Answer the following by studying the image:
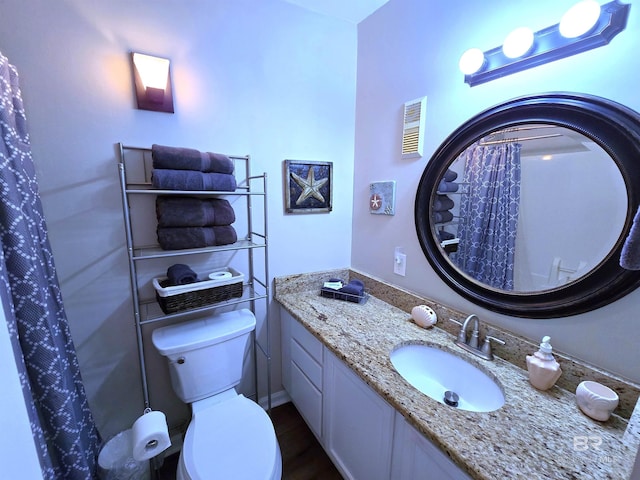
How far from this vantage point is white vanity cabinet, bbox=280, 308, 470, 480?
86cm

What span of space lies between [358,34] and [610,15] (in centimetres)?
126

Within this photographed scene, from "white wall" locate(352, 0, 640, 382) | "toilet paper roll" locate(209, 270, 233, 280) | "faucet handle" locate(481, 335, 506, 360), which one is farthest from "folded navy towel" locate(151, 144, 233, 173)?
"faucet handle" locate(481, 335, 506, 360)

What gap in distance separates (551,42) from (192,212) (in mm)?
1489

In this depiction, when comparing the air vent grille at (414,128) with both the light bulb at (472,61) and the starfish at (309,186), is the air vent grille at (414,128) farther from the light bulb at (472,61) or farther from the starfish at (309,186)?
the starfish at (309,186)

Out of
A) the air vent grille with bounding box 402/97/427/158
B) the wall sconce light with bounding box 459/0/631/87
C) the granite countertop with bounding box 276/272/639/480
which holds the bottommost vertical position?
the granite countertop with bounding box 276/272/639/480

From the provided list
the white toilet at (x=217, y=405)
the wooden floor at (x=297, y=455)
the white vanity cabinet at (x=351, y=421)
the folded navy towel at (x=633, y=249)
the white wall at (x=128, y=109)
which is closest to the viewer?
the folded navy towel at (x=633, y=249)

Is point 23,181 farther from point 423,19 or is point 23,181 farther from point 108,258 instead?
point 423,19

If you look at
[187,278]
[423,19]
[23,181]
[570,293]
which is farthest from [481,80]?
[23,181]

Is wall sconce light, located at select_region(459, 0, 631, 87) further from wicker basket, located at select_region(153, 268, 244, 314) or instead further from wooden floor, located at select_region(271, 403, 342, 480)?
wooden floor, located at select_region(271, 403, 342, 480)

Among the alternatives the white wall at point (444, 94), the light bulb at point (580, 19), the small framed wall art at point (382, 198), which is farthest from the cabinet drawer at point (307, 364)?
the light bulb at point (580, 19)

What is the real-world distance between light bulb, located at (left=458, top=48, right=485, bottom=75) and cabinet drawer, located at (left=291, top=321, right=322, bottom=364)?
137cm

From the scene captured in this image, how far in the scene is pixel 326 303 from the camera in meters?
1.60

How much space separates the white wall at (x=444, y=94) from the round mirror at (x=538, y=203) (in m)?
0.06

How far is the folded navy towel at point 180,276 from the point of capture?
1216 millimetres
